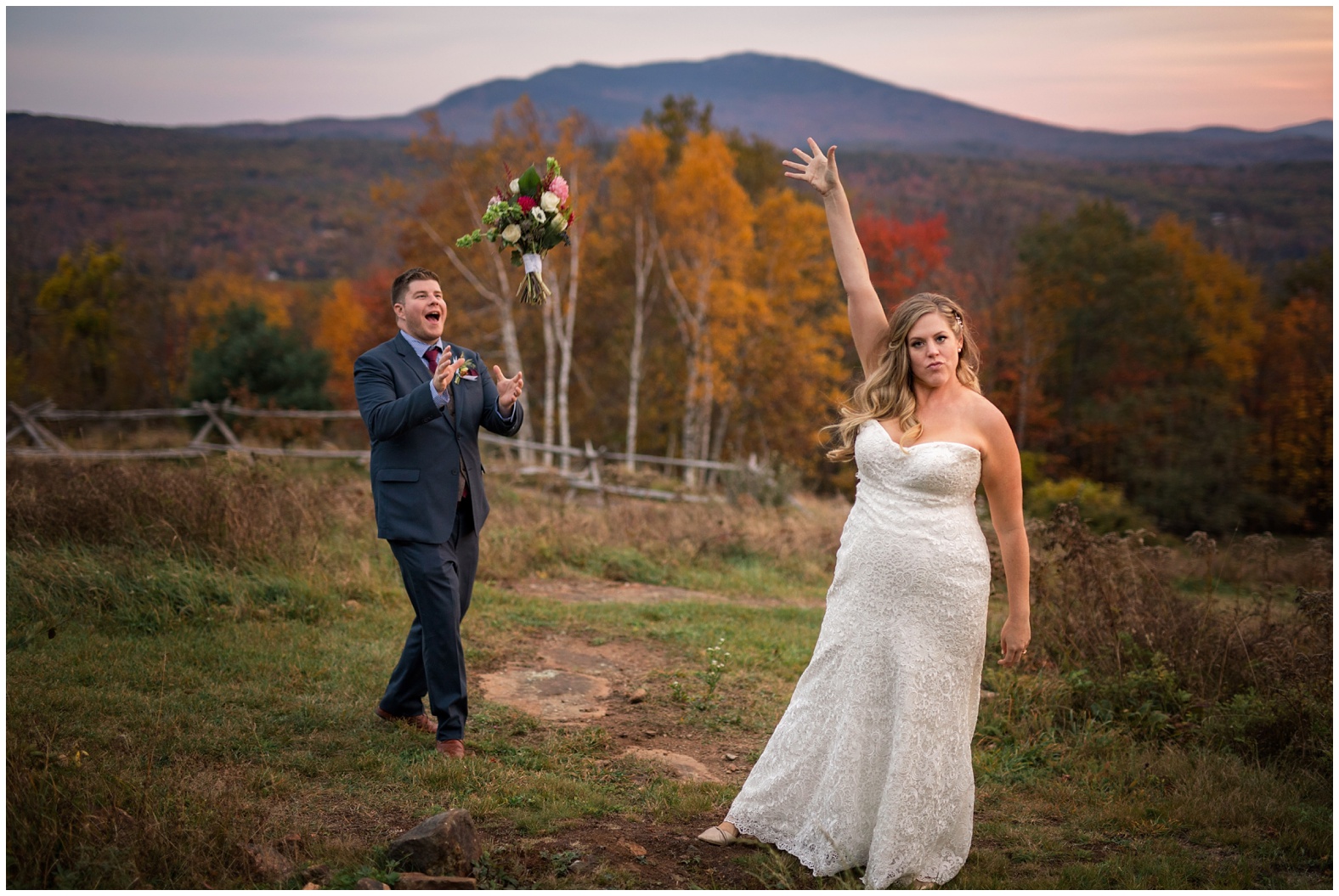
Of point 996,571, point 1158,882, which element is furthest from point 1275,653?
point 1158,882

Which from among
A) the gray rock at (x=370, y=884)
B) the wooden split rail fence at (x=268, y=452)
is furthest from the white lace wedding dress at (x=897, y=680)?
the wooden split rail fence at (x=268, y=452)

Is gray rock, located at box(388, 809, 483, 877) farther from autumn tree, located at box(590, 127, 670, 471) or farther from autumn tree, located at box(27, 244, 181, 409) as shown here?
autumn tree, located at box(27, 244, 181, 409)

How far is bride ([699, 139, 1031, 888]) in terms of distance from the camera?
132 inches

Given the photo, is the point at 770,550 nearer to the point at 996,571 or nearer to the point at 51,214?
the point at 996,571

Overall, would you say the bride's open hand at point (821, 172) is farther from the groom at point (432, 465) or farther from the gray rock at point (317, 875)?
the gray rock at point (317, 875)

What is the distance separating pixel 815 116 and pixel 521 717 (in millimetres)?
191117

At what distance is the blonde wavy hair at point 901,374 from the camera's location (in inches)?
139

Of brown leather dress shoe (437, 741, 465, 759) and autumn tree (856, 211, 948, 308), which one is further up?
autumn tree (856, 211, 948, 308)

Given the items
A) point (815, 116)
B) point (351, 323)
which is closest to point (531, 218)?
point (351, 323)

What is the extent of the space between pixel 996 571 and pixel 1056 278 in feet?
104

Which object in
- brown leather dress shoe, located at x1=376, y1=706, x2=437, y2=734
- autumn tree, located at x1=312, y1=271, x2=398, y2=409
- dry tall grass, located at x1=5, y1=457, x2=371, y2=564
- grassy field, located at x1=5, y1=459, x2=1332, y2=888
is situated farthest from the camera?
autumn tree, located at x1=312, y1=271, x2=398, y2=409

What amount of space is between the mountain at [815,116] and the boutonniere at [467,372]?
86.6 metres

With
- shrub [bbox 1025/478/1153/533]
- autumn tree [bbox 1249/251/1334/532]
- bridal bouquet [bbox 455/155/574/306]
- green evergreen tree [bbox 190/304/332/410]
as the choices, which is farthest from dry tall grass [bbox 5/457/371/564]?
autumn tree [bbox 1249/251/1334/532]

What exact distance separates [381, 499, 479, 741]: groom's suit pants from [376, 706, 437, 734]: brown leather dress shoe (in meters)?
0.27
